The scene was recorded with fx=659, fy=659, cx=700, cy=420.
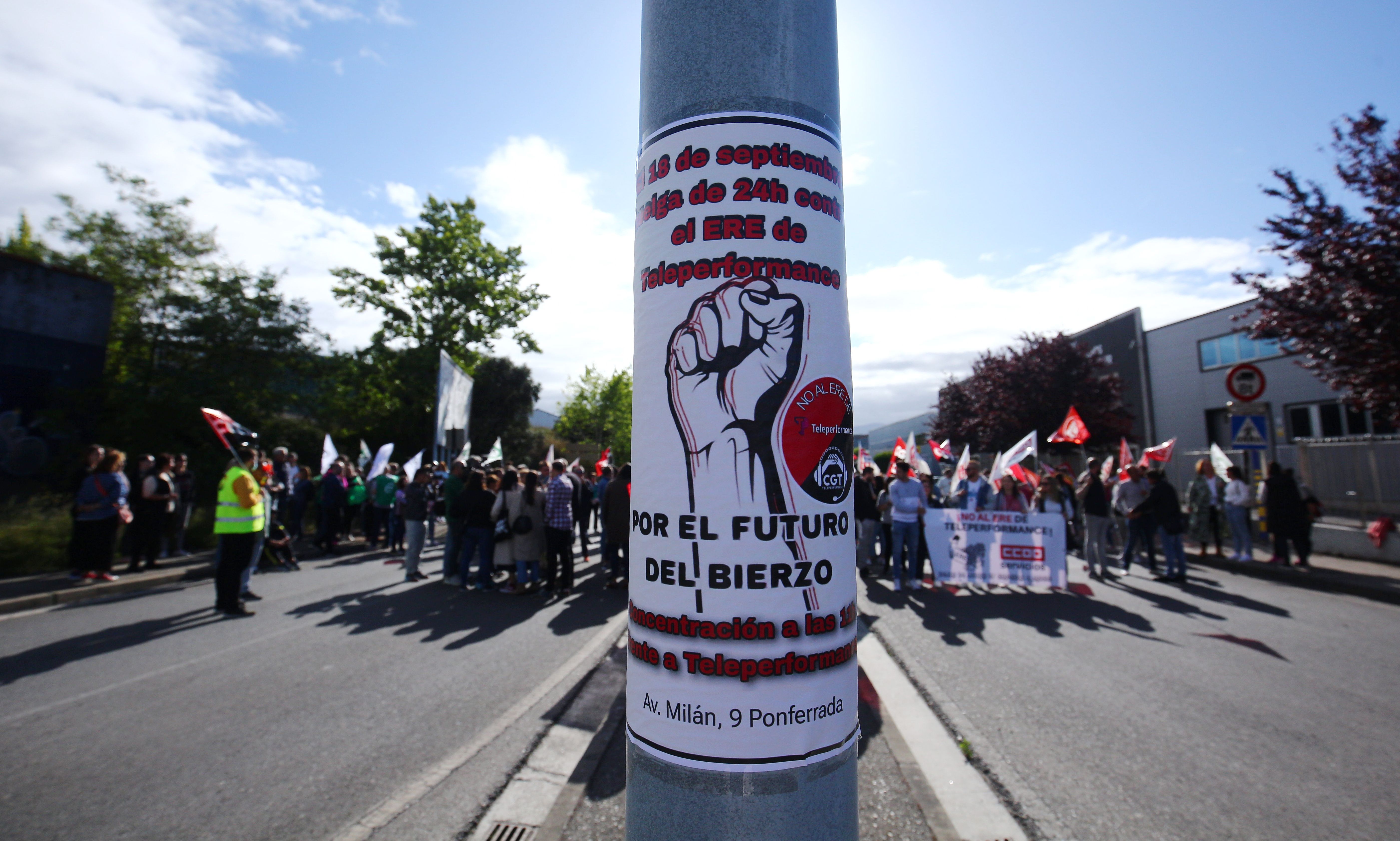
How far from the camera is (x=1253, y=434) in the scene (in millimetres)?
12578

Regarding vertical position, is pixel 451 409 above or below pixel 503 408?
below

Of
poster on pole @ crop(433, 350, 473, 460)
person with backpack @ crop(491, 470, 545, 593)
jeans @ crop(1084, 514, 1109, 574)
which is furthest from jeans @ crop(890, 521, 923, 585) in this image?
poster on pole @ crop(433, 350, 473, 460)

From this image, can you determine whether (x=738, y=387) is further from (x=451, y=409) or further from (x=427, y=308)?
(x=427, y=308)

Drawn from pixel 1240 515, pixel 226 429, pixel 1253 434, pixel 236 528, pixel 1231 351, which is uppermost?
pixel 1231 351

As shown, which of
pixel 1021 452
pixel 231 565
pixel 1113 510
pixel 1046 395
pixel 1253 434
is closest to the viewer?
pixel 231 565

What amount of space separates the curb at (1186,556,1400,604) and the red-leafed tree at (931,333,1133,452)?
17.0 m

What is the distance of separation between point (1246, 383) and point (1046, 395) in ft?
56.7

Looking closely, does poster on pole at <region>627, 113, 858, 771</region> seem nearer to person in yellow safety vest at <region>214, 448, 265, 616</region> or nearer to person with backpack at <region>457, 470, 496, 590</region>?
person in yellow safety vest at <region>214, 448, 265, 616</region>

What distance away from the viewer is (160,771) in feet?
12.7

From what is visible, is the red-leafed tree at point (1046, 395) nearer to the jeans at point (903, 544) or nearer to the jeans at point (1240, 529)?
the jeans at point (1240, 529)

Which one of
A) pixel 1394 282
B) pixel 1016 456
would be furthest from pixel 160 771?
pixel 1394 282

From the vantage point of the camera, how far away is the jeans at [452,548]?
10680 mm

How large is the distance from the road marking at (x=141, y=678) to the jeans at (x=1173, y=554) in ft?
41.0

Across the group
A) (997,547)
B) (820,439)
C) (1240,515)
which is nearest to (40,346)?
(997,547)
